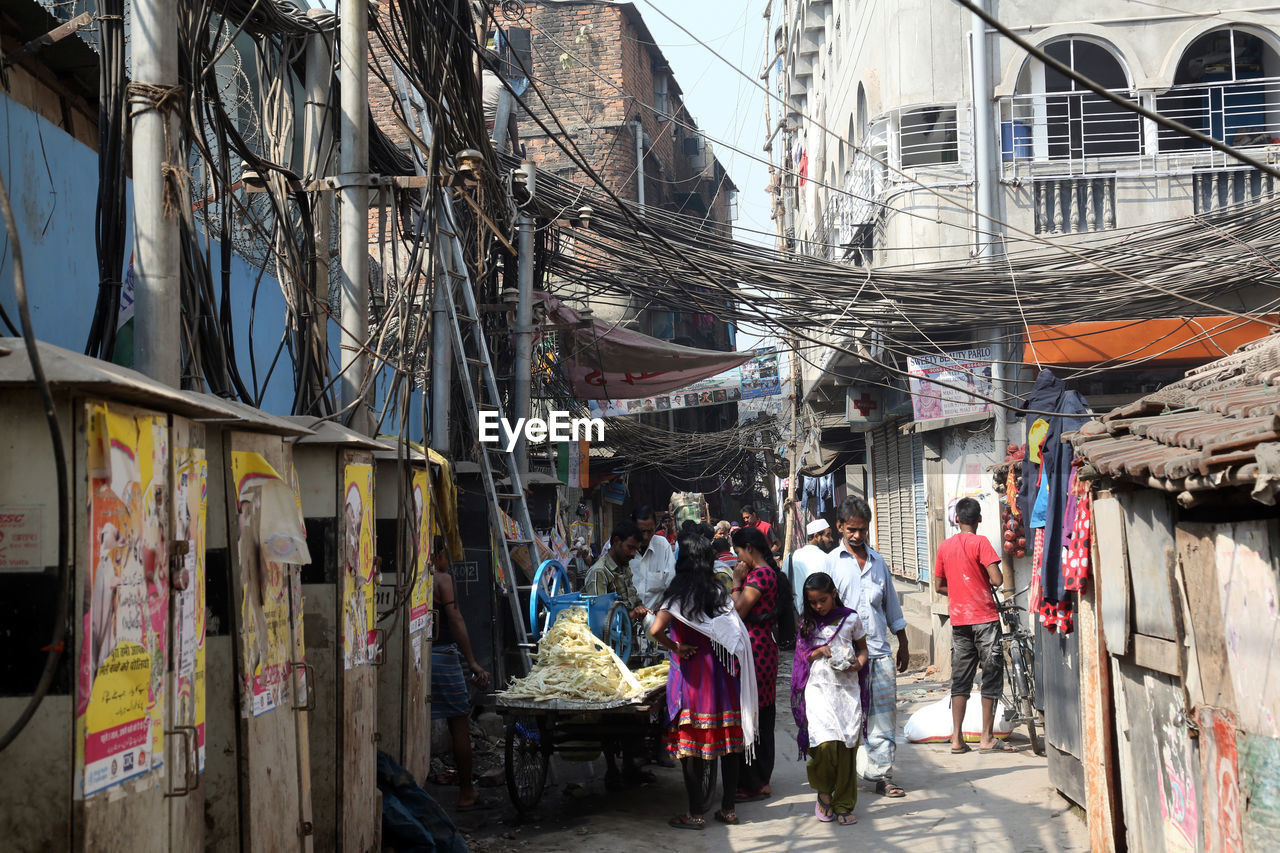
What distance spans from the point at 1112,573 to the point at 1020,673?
3867 millimetres

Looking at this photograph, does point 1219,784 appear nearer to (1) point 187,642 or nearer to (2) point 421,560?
(1) point 187,642

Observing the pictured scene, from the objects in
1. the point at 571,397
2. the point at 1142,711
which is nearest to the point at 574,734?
the point at 1142,711

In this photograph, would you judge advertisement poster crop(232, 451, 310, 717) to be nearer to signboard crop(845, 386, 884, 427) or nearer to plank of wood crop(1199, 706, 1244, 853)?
plank of wood crop(1199, 706, 1244, 853)

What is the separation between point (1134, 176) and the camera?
1278 centimetres

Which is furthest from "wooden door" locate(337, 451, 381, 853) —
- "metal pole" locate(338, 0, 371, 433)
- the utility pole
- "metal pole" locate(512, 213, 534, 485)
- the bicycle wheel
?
the bicycle wheel

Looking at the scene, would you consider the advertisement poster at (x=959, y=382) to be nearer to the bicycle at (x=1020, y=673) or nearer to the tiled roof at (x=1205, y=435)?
the bicycle at (x=1020, y=673)

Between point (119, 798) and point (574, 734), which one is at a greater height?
point (119, 798)

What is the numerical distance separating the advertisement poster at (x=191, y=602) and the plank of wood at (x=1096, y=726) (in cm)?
416

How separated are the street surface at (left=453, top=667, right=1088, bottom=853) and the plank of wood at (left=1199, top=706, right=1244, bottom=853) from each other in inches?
89.4

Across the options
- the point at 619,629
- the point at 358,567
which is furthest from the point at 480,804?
the point at 358,567

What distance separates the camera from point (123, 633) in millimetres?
3080

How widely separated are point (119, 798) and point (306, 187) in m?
4.31

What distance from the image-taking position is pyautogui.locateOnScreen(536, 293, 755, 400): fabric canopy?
12.6 meters

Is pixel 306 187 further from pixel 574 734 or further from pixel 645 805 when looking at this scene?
pixel 645 805
